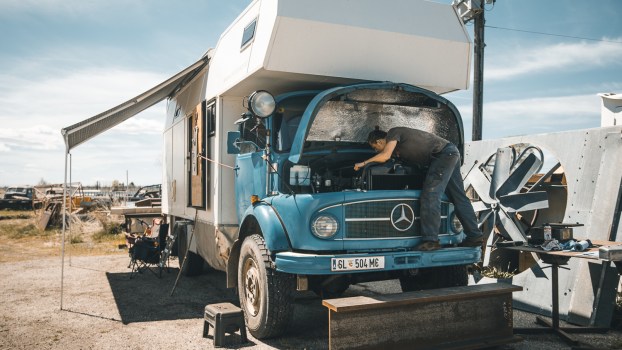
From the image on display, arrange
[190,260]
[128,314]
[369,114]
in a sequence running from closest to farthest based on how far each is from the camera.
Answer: [369,114], [128,314], [190,260]

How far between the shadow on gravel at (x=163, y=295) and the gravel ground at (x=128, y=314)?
0.01 metres

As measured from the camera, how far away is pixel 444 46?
6512mm

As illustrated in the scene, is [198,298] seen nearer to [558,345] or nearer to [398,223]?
[398,223]

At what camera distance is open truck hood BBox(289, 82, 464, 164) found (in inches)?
210

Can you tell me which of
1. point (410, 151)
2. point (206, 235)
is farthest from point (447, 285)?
point (206, 235)

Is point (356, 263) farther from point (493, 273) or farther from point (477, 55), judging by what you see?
point (477, 55)

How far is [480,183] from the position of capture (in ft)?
27.3

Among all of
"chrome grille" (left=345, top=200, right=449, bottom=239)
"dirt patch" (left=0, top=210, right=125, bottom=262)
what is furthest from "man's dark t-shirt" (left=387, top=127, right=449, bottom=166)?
"dirt patch" (left=0, top=210, right=125, bottom=262)

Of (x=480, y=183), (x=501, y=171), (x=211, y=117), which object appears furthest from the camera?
(x=480, y=183)

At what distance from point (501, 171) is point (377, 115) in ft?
9.45

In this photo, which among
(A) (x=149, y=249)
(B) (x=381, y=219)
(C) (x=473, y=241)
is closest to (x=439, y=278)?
(C) (x=473, y=241)

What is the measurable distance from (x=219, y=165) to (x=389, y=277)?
2782 millimetres

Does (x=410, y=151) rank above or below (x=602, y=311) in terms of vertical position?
above

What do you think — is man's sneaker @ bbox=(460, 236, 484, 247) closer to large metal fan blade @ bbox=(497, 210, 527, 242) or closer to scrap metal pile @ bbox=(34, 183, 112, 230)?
large metal fan blade @ bbox=(497, 210, 527, 242)
